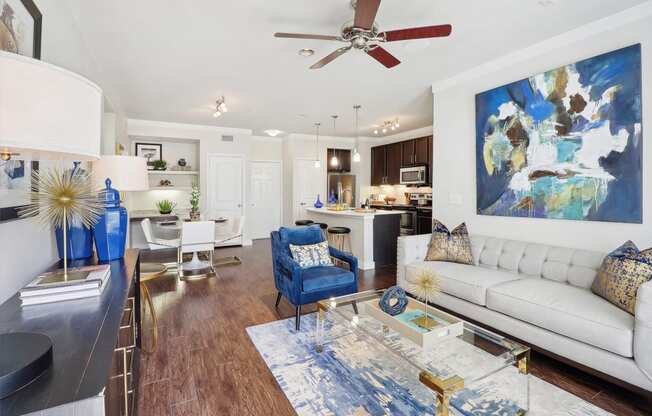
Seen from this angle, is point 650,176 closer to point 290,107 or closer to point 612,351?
point 612,351

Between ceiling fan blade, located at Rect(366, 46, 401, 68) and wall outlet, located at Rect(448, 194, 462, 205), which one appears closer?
ceiling fan blade, located at Rect(366, 46, 401, 68)

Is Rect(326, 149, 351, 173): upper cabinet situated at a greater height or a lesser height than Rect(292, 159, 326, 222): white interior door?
greater

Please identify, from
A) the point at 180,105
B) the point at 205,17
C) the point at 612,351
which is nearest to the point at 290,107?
the point at 180,105

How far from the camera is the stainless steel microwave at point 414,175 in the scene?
22.7ft

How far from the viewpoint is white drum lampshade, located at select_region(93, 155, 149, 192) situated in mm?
2168

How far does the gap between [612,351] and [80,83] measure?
289 centimetres

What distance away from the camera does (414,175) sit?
714 cm

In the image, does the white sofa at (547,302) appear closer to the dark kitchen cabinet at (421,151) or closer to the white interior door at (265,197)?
the dark kitchen cabinet at (421,151)

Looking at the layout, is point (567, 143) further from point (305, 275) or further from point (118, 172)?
point (118, 172)

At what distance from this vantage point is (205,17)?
104 inches

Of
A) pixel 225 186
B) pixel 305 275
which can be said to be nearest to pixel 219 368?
pixel 305 275

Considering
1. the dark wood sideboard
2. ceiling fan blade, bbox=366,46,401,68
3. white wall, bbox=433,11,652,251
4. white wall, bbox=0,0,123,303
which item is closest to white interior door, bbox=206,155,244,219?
white wall, bbox=0,0,123,303

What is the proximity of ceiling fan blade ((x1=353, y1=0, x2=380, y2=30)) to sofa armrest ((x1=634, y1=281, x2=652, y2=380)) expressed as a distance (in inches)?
91.7

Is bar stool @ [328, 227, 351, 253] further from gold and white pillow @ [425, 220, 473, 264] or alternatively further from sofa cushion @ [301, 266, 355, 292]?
sofa cushion @ [301, 266, 355, 292]
